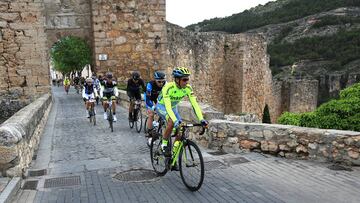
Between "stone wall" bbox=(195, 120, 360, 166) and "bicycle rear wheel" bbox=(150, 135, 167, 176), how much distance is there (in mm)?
1482

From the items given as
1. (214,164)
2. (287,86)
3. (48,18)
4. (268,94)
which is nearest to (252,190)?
(214,164)

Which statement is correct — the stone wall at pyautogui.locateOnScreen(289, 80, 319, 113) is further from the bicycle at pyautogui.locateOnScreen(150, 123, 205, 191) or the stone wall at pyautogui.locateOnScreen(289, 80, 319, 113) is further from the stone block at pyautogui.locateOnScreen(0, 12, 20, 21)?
the bicycle at pyautogui.locateOnScreen(150, 123, 205, 191)

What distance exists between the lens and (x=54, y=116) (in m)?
13.4

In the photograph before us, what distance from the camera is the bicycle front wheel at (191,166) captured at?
4715mm

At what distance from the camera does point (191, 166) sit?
191 inches

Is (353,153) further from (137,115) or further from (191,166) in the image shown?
(137,115)

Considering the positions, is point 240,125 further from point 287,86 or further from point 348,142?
point 287,86

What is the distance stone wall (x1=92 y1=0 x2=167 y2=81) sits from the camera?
17.5 metres

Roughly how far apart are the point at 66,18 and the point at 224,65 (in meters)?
10.3

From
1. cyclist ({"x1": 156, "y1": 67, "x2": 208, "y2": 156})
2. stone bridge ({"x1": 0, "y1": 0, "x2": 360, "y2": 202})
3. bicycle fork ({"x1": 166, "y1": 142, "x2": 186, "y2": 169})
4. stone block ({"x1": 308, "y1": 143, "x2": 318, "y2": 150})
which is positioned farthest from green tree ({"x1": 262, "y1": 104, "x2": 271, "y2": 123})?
bicycle fork ({"x1": 166, "y1": 142, "x2": 186, "y2": 169})

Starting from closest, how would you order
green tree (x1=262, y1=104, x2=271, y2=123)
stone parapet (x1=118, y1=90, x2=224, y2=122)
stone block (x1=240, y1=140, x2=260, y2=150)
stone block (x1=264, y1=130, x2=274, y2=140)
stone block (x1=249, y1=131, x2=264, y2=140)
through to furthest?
stone block (x1=264, y1=130, x2=274, y2=140), stone block (x1=249, y1=131, x2=264, y2=140), stone block (x1=240, y1=140, x2=260, y2=150), stone parapet (x1=118, y1=90, x2=224, y2=122), green tree (x1=262, y1=104, x2=271, y2=123)

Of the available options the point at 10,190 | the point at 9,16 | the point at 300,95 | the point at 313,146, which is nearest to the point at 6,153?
the point at 10,190

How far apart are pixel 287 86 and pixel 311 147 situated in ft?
86.4

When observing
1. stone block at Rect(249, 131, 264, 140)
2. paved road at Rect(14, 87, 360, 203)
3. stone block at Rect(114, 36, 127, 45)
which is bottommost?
paved road at Rect(14, 87, 360, 203)
